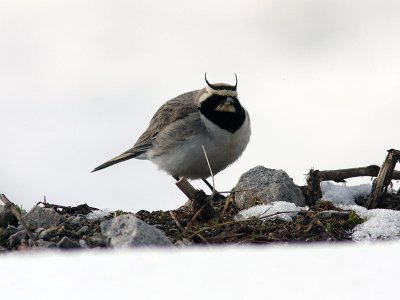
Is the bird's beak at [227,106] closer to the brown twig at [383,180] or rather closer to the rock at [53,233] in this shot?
the brown twig at [383,180]

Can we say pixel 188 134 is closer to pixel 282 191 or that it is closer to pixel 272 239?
pixel 282 191

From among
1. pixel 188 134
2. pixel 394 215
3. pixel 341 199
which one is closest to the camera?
pixel 394 215

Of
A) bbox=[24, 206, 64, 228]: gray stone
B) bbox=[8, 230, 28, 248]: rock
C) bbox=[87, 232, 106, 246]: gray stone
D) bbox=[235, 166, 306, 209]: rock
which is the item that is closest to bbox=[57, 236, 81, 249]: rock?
bbox=[87, 232, 106, 246]: gray stone

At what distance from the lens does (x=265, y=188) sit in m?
7.45

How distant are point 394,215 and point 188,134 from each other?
2.96m

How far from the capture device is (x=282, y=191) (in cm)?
736

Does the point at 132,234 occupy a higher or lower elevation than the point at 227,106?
lower

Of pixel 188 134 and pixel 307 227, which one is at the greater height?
pixel 188 134

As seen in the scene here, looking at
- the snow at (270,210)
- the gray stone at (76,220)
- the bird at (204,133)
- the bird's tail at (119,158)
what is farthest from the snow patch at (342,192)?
the bird's tail at (119,158)

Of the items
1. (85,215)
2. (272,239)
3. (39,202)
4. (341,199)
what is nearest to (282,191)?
(341,199)

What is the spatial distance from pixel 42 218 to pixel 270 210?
7.08 ft

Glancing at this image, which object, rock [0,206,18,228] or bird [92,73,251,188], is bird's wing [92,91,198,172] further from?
rock [0,206,18,228]

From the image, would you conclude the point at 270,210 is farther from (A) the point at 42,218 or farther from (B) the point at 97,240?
(A) the point at 42,218

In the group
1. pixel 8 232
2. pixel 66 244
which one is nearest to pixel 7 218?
pixel 8 232
